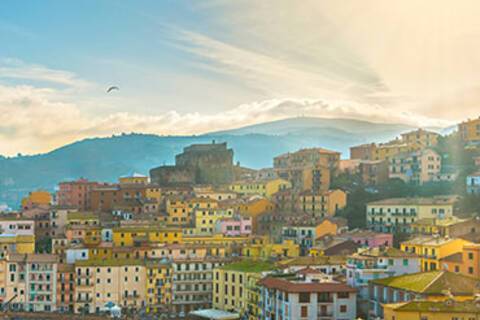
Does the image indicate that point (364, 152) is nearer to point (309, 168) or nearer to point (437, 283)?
point (309, 168)

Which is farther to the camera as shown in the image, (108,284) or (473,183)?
(473,183)

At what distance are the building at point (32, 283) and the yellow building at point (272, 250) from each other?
45.5ft

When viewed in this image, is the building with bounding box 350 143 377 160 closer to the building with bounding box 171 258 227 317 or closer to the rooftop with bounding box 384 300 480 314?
the building with bounding box 171 258 227 317

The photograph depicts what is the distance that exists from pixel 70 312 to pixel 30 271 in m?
4.09

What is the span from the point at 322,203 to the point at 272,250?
32.0ft

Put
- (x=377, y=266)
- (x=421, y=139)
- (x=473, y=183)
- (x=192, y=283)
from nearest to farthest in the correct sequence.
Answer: (x=377, y=266)
(x=192, y=283)
(x=473, y=183)
(x=421, y=139)

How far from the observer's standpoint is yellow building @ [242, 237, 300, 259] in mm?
57594

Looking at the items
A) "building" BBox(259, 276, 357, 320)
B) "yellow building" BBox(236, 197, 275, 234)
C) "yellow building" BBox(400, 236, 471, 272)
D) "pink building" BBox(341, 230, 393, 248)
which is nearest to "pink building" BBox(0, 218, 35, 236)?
"yellow building" BBox(236, 197, 275, 234)

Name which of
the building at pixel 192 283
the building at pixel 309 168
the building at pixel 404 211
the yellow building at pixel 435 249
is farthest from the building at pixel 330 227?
the yellow building at pixel 435 249

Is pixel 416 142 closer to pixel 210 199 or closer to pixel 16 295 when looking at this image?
pixel 210 199

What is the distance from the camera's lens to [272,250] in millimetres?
57750

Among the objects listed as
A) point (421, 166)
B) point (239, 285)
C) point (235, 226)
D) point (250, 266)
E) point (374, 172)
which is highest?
point (421, 166)

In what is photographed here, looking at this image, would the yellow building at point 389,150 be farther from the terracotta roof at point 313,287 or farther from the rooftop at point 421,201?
the terracotta roof at point 313,287

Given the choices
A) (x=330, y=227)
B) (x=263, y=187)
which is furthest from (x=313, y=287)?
(x=263, y=187)
